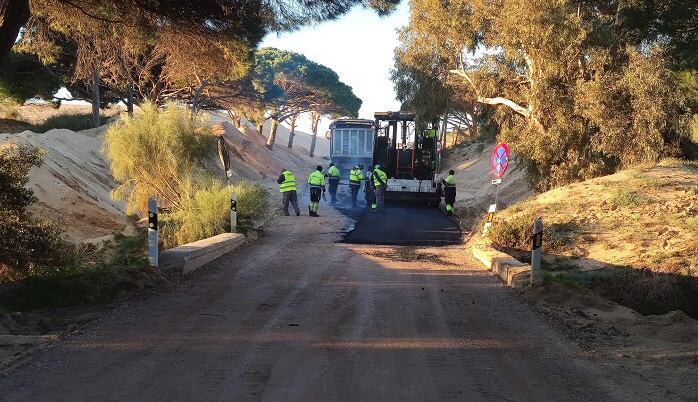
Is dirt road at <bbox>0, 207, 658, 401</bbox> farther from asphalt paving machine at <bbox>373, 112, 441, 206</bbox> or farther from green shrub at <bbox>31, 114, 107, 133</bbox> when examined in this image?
green shrub at <bbox>31, 114, 107, 133</bbox>

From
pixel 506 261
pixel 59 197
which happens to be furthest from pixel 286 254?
pixel 59 197

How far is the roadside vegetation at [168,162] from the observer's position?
19.8 metres

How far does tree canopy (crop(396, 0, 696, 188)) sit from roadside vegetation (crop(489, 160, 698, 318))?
5.85 feet

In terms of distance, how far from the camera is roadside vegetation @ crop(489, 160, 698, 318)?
12.4 m

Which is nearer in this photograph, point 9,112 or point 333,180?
point 333,180

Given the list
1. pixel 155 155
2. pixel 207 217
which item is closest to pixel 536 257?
pixel 207 217

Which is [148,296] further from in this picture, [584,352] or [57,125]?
[57,125]

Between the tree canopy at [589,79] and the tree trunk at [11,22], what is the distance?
56.8ft

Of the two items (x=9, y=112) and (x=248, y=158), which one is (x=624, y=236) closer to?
(x=248, y=158)

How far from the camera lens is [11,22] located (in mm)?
9969

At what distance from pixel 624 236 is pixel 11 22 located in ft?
42.6

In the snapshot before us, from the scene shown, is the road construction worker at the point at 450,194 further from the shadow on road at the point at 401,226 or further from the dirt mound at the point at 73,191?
the dirt mound at the point at 73,191

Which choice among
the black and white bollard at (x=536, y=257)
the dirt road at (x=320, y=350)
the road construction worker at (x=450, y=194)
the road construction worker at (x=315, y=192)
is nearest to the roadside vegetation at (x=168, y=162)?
the road construction worker at (x=315, y=192)

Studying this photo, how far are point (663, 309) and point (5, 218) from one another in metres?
10.6
